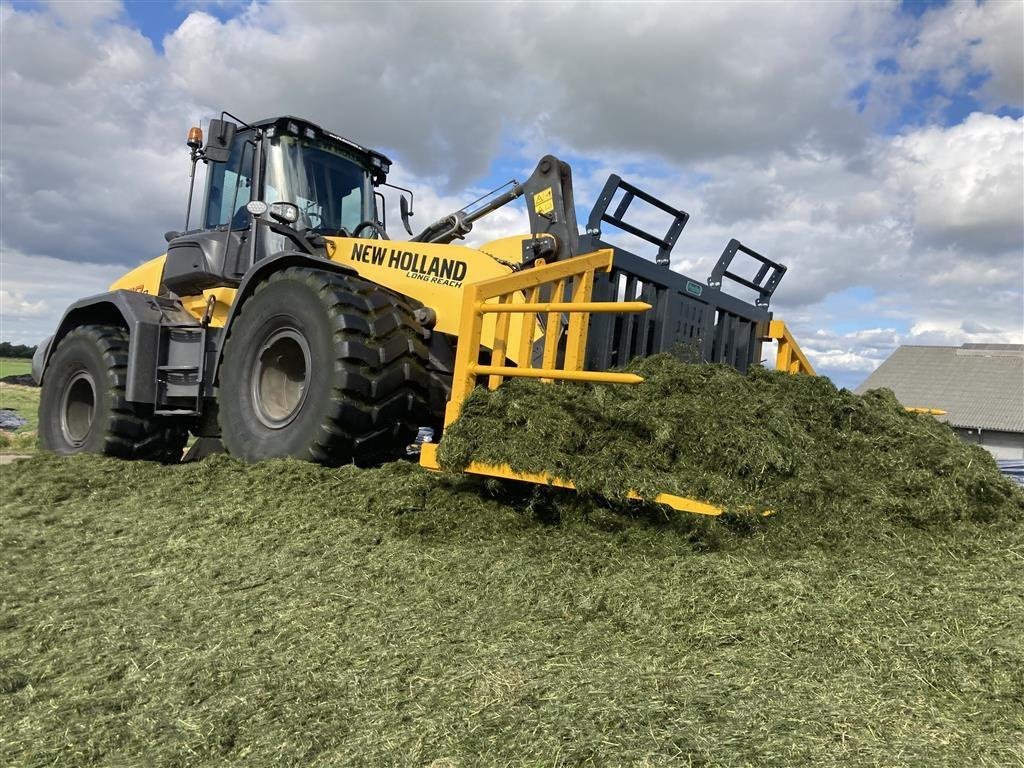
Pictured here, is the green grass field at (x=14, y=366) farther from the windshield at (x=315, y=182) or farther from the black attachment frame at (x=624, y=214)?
the black attachment frame at (x=624, y=214)

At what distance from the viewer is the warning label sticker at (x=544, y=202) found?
5.28 metres

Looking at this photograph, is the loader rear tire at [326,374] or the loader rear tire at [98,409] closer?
the loader rear tire at [326,374]

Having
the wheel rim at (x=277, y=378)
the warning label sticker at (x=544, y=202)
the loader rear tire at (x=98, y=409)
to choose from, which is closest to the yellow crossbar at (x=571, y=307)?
the warning label sticker at (x=544, y=202)

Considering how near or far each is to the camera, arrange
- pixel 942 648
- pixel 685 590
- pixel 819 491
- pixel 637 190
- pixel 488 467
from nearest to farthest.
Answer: pixel 942 648 < pixel 685 590 < pixel 819 491 < pixel 488 467 < pixel 637 190

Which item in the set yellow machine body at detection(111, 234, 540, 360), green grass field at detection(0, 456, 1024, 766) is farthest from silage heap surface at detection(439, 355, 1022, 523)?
yellow machine body at detection(111, 234, 540, 360)

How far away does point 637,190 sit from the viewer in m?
5.68

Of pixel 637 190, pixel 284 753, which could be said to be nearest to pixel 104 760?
pixel 284 753

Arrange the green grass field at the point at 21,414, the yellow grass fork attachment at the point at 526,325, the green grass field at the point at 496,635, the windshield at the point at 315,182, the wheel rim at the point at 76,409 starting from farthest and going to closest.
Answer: the green grass field at the point at 21,414, the wheel rim at the point at 76,409, the windshield at the point at 315,182, the yellow grass fork attachment at the point at 526,325, the green grass field at the point at 496,635

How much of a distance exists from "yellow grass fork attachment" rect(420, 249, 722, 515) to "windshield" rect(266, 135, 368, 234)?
2.58 m

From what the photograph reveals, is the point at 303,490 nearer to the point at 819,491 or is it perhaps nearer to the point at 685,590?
the point at 685,590

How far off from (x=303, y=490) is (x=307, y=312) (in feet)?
4.04

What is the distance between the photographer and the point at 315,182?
6.91 meters

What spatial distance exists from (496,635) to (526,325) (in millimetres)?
2162

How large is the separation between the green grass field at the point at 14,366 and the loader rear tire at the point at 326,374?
1105 inches
